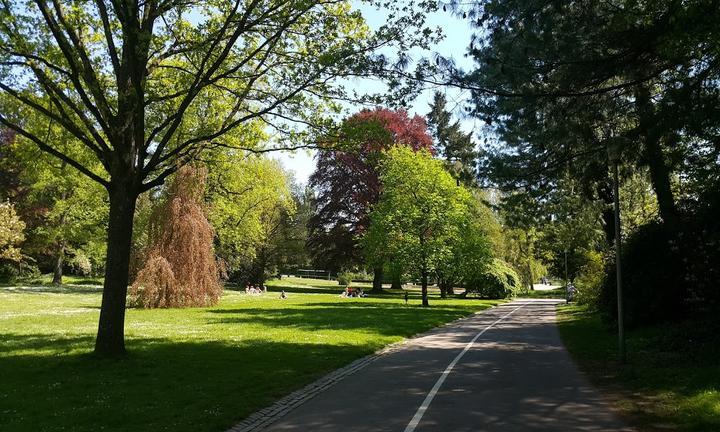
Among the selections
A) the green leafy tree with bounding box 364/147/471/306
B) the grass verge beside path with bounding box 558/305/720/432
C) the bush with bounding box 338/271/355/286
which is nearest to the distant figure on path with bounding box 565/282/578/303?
the green leafy tree with bounding box 364/147/471/306

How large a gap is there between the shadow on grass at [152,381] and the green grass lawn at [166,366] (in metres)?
0.02

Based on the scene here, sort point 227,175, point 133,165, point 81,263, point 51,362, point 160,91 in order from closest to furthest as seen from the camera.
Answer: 1. point 51,362
2. point 133,165
3. point 160,91
4. point 227,175
5. point 81,263

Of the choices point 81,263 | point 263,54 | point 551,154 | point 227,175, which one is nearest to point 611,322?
point 551,154

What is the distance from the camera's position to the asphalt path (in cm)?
740

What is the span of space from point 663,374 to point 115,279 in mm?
11458

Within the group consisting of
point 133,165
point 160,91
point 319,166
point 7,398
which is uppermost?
point 319,166

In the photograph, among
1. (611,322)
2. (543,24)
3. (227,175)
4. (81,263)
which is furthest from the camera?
(81,263)

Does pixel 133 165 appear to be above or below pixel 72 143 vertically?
below

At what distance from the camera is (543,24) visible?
31.6 ft

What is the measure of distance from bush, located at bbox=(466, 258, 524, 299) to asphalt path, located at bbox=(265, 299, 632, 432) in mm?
34629

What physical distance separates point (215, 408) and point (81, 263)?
2143 inches

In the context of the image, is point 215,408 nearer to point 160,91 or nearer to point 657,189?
point 160,91

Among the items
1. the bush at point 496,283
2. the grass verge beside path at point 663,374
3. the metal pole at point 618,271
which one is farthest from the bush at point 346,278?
the metal pole at point 618,271

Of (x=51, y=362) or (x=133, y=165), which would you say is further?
(x=133, y=165)
